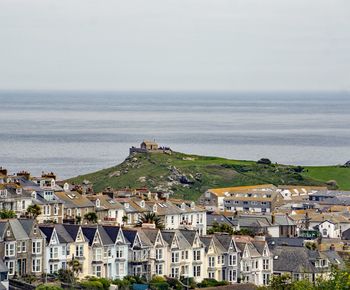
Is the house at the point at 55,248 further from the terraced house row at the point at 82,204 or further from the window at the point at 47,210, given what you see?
the window at the point at 47,210

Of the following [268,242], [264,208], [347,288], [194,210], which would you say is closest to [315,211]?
[264,208]

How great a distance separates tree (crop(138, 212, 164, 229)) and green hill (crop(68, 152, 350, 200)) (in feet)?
152

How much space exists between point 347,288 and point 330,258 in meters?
27.2

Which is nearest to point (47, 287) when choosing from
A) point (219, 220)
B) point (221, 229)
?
point (221, 229)

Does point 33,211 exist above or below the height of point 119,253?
above

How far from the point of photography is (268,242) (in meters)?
88.1

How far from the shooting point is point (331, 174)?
542 feet

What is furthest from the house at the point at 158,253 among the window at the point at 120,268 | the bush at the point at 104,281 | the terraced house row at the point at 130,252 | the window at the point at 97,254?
the bush at the point at 104,281

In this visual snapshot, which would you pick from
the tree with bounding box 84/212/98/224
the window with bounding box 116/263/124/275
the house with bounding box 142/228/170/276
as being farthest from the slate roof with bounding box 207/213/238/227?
the window with bounding box 116/263/124/275

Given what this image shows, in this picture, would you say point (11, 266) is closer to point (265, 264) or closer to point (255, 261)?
point (255, 261)

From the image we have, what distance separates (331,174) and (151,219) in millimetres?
78939

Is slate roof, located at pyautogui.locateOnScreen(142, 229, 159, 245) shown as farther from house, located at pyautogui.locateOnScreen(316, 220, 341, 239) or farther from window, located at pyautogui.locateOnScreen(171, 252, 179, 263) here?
house, located at pyautogui.locateOnScreen(316, 220, 341, 239)

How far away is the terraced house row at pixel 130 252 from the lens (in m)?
71.5

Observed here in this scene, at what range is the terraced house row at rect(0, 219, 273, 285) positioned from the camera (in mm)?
71500
